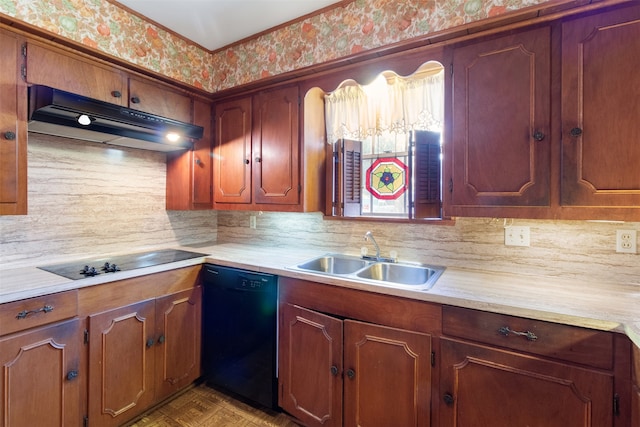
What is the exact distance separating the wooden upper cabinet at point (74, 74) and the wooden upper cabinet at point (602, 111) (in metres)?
2.39

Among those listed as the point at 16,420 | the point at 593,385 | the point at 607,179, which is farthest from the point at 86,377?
the point at 607,179

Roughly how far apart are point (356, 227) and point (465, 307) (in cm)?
104

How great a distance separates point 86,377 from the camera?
1519 millimetres

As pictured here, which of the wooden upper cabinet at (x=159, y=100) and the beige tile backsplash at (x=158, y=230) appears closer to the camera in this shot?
the beige tile backsplash at (x=158, y=230)

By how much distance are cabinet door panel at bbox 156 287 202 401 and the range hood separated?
1.06 meters

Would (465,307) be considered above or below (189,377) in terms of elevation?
above

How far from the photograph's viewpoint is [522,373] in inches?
45.8

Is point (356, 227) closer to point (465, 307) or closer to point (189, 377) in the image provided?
point (465, 307)

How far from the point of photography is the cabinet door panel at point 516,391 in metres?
1.06

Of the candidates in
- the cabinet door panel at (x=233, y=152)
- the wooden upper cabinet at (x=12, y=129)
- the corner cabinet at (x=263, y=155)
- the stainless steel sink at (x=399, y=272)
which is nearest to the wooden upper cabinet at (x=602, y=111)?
the stainless steel sink at (x=399, y=272)

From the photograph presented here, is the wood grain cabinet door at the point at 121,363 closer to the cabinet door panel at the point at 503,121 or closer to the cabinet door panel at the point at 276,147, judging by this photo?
the cabinet door panel at the point at 276,147

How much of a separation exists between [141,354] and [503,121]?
2309mm

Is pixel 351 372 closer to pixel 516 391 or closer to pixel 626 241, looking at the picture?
pixel 516 391

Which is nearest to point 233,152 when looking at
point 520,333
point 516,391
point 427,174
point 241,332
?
point 241,332
